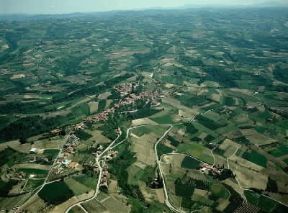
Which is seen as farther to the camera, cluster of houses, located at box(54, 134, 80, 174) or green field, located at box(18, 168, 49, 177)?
cluster of houses, located at box(54, 134, 80, 174)

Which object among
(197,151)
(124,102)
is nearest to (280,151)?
(197,151)

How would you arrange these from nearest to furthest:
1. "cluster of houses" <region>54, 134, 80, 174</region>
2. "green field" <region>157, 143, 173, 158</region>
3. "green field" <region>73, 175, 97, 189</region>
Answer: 1. "green field" <region>73, 175, 97, 189</region>
2. "cluster of houses" <region>54, 134, 80, 174</region>
3. "green field" <region>157, 143, 173, 158</region>

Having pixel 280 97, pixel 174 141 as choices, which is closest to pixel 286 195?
pixel 174 141

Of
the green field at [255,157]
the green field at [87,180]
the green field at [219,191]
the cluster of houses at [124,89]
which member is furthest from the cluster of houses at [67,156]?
the cluster of houses at [124,89]

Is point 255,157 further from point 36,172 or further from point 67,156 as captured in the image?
point 36,172

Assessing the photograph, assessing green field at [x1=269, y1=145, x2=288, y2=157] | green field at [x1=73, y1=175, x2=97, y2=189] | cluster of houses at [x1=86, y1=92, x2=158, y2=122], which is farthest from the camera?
cluster of houses at [x1=86, y1=92, x2=158, y2=122]

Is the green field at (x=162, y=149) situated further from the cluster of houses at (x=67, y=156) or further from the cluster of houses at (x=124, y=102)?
the cluster of houses at (x=124, y=102)

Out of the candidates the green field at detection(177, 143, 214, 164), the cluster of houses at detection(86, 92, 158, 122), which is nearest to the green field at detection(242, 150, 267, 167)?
the green field at detection(177, 143, 214, 164)

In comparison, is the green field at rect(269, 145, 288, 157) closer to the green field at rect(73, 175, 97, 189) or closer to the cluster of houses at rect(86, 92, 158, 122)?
the green field at rect(73, 175, 97, 189)

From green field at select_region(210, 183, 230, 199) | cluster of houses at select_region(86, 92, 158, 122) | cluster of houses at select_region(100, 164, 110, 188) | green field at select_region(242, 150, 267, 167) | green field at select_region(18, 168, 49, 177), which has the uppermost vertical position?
green field at select_region(210, 183, 230, 199)

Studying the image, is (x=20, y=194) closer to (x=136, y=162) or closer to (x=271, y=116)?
(x=136, y=162)

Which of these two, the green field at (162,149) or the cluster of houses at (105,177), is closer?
the cluster of houses at (105,177)

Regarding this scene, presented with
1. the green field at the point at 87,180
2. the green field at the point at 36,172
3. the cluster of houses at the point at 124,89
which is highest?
the green field at the point at 87,180
